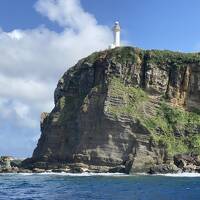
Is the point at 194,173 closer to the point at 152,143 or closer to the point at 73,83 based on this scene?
the point at 152,143

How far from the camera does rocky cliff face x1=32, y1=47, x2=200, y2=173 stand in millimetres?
121875

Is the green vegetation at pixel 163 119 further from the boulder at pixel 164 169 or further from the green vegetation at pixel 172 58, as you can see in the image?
the green vegetation at pixel 172 58

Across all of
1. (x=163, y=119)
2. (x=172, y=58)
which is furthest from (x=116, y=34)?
(x=163, y=119)

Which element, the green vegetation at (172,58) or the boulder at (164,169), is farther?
the green vegetation at (172,58)

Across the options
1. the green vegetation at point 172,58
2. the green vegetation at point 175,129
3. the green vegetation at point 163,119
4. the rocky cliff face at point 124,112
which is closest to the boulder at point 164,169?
the rocky cliff face at point 124,112

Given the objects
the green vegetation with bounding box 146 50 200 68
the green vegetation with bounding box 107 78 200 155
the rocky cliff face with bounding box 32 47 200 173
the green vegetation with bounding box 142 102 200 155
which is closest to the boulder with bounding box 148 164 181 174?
the rocky cliff face with bounding box 32 47 200 173

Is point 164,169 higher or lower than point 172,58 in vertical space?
lower

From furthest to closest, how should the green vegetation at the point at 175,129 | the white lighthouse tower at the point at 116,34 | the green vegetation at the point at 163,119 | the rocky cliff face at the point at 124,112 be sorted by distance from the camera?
the white lighthouse tower at the point at 116,34 < the green vegetation at the point at 163,119 < the green vegetation at the point at 175,129 < the rocky cliff face at the point at 124,112

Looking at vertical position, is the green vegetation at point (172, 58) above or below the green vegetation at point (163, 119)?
above

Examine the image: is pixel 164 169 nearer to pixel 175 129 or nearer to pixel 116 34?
pixel 175 129

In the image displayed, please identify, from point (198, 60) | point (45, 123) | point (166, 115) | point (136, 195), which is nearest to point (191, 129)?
point (166, 115)

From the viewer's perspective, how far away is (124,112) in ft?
414

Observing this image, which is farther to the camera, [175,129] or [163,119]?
[163,119]

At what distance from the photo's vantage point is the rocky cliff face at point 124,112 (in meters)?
122
